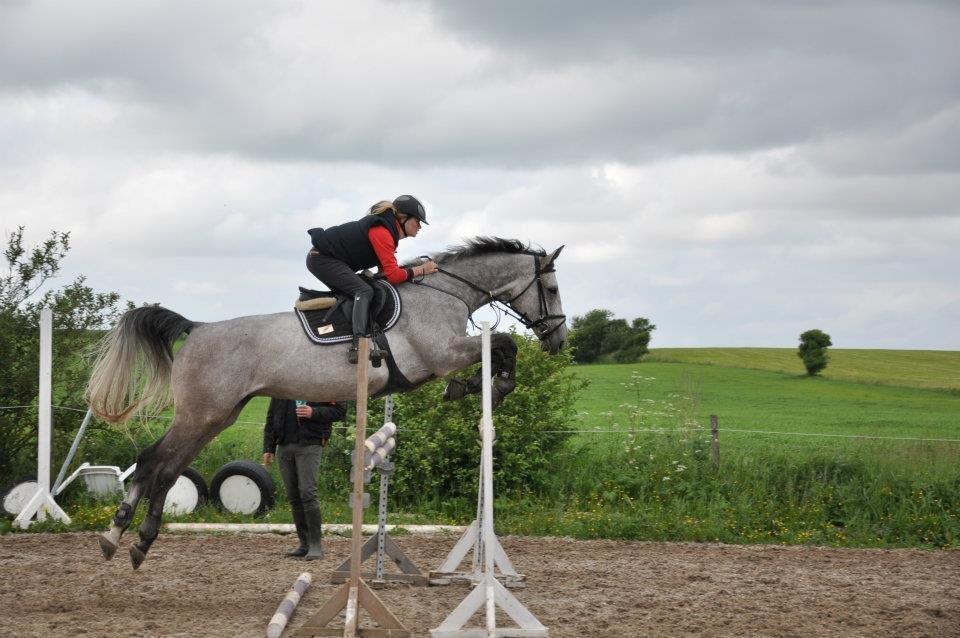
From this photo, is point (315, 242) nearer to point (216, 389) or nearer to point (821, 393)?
point (216, 389)

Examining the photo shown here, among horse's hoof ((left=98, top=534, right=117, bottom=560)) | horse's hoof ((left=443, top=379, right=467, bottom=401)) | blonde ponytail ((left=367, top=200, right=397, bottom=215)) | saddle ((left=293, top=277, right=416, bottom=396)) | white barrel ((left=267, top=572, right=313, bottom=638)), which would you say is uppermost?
blonde ponytail ((left=367, top=200, right=397, bottom=215))

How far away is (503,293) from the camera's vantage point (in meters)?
7.29

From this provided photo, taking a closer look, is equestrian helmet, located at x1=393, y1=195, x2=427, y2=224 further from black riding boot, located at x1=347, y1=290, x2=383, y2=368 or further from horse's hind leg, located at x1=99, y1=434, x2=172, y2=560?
horse's hind leg, located at x1=99, y1=434, x2=172, y2=560

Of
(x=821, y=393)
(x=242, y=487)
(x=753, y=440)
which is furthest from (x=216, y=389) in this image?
(x=821, y=393)

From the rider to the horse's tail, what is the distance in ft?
4.36

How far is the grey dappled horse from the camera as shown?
655cm

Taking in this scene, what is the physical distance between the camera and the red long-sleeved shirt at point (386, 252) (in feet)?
21.5

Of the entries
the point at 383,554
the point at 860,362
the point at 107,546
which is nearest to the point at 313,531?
the point at 383,554

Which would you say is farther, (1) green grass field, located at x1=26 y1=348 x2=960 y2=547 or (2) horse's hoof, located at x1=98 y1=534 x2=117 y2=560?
(1) green grass field, located at x1=26 y1=348 x2=960 y2=547

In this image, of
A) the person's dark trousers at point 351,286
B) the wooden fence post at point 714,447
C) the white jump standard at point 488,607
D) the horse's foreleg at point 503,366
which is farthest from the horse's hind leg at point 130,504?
the wooden fence post at point 714,447

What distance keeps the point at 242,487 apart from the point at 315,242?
4264 mm

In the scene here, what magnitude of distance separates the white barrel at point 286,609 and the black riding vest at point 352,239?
2.19 metres

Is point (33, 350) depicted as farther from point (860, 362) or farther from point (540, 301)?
point (860, 362)

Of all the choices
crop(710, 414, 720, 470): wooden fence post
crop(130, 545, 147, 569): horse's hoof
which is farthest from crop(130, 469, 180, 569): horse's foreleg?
crop(710, 414, 720, 470): wooden fence post
